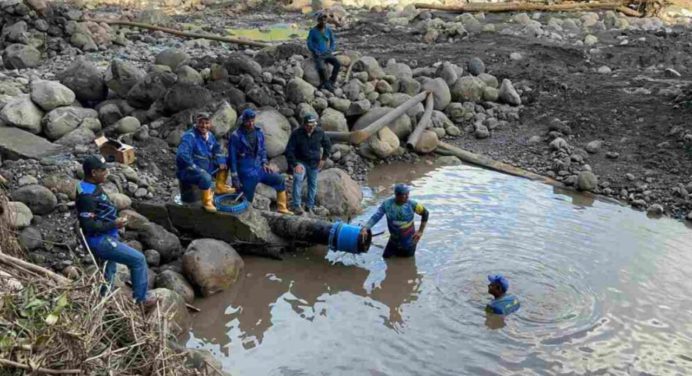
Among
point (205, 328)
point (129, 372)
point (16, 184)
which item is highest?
point (129, 372)

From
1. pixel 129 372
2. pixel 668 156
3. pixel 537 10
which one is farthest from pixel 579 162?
pixel 537 10

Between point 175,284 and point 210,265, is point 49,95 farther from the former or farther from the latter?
point 175,284

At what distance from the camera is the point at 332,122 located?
13984 mm

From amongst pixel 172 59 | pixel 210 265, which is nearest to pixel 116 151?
pixel 210 265

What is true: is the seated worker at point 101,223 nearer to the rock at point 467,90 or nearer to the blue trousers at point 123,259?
the blue trousers at point 123,259

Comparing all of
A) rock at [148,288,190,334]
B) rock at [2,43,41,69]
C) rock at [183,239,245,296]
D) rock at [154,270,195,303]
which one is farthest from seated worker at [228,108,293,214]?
rock at [2,43,41,69]

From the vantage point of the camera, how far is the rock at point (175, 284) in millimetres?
8656

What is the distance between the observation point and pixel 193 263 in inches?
355

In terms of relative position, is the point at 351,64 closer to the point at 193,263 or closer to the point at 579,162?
the point at 579,162

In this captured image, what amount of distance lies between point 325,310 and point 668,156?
872cm

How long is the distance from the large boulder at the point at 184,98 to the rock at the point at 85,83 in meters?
1.95

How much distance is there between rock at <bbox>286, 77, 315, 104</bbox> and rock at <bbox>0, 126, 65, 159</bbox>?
4.53 metres

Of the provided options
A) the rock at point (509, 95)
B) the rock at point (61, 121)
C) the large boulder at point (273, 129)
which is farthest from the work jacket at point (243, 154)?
the rock at point (509, 95)

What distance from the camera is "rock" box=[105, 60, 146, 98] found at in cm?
1423
